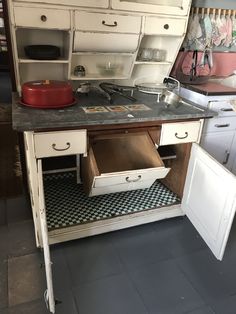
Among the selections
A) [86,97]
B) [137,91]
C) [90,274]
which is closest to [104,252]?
[90,274]

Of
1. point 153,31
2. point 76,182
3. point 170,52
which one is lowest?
point 76,182

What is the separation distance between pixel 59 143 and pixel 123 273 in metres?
0.82

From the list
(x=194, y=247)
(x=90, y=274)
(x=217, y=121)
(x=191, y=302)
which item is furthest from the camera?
(x=217, y=121)

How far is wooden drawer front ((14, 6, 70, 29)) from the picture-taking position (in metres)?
1.49

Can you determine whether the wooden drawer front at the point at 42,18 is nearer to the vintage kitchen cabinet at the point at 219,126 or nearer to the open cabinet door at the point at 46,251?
the open cabinet door at the point at 46,251

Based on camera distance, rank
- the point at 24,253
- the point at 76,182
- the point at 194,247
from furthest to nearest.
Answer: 1. the point at 76,182
2. the point at 194,247
3. the point at 24,253

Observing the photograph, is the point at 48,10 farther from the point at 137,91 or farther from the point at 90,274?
the point at 90,274

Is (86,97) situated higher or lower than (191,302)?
higher

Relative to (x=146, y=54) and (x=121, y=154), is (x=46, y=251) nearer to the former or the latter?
(x=121, y=154)

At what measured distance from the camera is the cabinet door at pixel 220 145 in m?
1.95

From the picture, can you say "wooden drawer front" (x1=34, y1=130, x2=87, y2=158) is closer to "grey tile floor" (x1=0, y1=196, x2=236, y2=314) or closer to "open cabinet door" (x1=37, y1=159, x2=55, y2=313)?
"open cabinet door" (x1=37, y1=159, x2=55, y2=313)

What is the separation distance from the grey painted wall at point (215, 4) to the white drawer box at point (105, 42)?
663 millimetres

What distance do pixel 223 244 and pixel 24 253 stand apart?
1.15 metres

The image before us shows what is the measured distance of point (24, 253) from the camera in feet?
5.19
